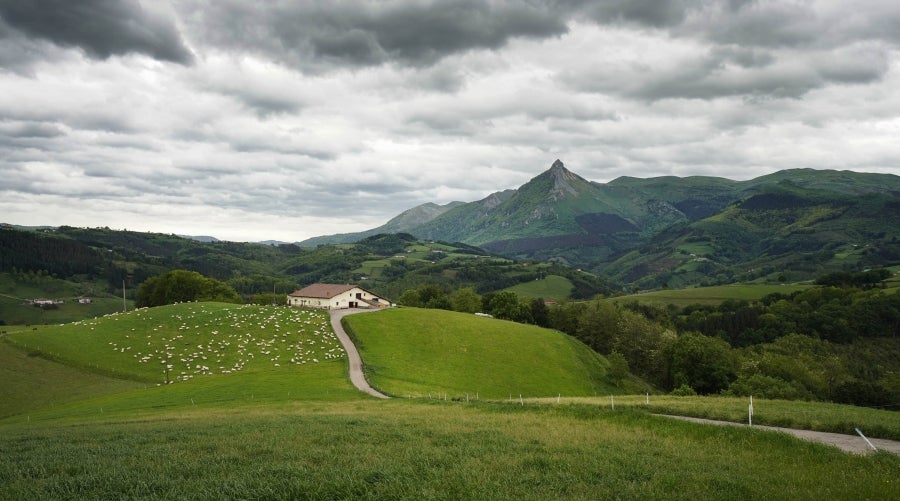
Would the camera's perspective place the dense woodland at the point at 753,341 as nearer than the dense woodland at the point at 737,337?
Yes

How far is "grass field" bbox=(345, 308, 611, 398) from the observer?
67375 mm

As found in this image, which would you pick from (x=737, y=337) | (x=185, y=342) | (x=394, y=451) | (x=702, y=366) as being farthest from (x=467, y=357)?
(x=737, y=337)

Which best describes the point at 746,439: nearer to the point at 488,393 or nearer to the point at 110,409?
the point at 488,393

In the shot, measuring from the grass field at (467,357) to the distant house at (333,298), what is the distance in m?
23.7

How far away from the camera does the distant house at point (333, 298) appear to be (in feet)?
382

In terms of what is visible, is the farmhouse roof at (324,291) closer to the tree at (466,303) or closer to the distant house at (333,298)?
the distant house at (333,298)

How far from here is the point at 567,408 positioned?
32.2 m

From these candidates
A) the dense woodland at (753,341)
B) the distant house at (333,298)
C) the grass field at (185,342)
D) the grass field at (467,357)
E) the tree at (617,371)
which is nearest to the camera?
the grass field at (467,357)

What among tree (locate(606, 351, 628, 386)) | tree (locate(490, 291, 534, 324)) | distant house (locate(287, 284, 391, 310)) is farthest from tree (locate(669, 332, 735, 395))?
distant house (locate(287, 284, 391, 310))

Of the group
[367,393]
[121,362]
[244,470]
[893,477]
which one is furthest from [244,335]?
[893,477]

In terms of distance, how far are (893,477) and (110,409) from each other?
60.3 meters

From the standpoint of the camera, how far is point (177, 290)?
13050cm

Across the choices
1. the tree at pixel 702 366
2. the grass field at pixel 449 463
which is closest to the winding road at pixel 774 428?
the grass field at pixel 449 463

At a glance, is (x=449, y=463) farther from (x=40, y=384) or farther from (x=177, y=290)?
(x=177, y=290)
